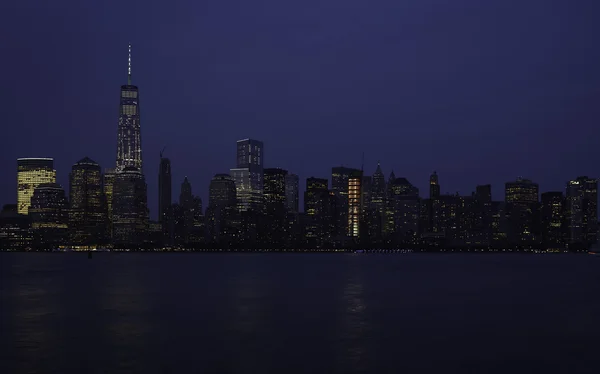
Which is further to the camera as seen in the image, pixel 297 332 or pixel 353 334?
pixel 297 332

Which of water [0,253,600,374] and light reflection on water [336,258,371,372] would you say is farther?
light reflection on water [336,258,371,372]

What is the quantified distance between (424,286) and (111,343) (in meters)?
69.4

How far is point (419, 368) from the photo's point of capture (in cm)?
3844

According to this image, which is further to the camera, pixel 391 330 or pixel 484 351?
pixel 391 330

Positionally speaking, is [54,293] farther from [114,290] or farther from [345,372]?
[345,372]

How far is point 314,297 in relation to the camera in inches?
3327

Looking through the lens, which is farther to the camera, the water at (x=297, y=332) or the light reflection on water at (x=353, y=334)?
the light reflection on water at (x=353, y=334)

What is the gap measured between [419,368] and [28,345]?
84.8ft

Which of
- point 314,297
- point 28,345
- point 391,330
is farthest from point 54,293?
point 391,330

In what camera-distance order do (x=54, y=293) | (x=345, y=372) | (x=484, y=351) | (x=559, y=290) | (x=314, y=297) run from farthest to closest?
1. (x=559, y=290)
2. (x=54, y=293)
3. (x=314, y=297)
4. (x=484, y=351)
5. (x=345, y=372)

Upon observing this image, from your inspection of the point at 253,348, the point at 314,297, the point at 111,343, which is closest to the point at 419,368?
the point at 253,348

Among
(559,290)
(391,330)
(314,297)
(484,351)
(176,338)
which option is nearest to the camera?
(484,351)

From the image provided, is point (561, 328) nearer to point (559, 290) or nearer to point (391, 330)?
point (391, 330)

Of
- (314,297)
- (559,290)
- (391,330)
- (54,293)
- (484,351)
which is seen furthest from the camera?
(559,290)
